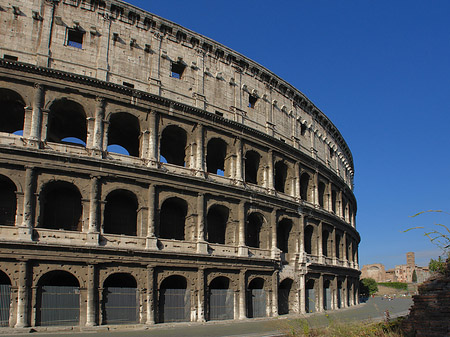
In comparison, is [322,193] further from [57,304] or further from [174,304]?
[57,304]

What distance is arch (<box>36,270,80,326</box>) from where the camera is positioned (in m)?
18.9

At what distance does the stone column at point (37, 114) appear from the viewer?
20453 mm

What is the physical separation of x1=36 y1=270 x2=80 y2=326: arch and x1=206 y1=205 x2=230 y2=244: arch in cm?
873

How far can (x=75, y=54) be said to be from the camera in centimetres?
2269

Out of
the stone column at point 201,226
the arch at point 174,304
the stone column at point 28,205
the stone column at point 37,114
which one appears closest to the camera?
the stone column at point 28,205

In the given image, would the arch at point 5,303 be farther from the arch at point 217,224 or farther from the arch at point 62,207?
the arch at point 217,224

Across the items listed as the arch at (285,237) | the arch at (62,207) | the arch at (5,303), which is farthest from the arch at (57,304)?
the arch at (285,237)

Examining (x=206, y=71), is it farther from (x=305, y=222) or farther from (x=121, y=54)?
(x=305, y=222)

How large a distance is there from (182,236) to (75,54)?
11475 mm

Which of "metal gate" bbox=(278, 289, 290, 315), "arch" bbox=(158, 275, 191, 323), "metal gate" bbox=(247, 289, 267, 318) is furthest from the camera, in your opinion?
"metal gate" bbox=(278, 289, 290, 315)

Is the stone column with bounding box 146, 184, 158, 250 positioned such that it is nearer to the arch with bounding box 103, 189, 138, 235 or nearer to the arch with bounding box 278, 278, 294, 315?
the arch with bounding box 103, 189, 138, 235

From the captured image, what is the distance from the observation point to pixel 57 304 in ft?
63.4

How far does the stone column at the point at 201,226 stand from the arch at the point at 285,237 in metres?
7.83

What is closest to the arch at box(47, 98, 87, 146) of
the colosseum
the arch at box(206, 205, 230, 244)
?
the colosseum
